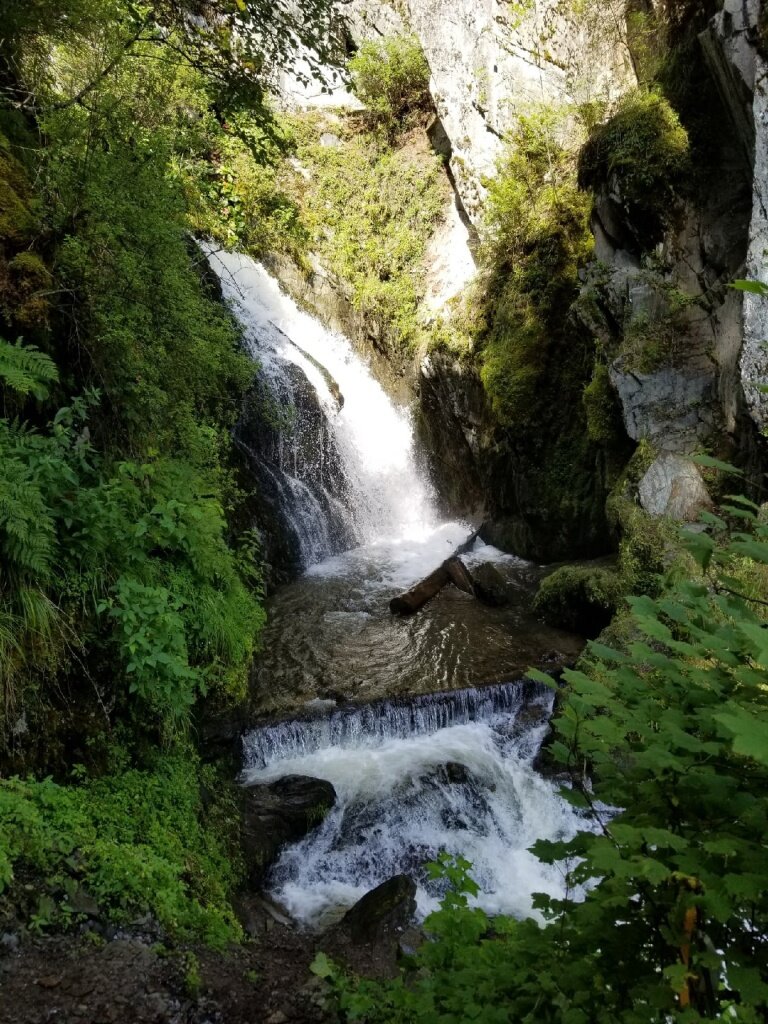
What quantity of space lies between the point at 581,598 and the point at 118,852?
7189 millimetres

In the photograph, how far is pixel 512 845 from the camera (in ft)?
20.0

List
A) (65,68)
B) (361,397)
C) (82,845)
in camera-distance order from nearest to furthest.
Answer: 1. (82,845)
2. (65,68)
3. (361,397)

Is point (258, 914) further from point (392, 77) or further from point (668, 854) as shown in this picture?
point (392, 77)

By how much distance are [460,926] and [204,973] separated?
5.61 ft

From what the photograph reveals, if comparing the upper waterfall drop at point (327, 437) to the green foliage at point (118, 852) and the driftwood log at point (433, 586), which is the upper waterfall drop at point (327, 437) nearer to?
the driftwood log at point (433, 586)

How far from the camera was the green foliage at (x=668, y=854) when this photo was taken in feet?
3.91

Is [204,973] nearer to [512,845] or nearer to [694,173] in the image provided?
[512,845]

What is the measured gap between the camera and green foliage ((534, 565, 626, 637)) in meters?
8.52

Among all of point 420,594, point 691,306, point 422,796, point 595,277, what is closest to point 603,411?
point 691,306

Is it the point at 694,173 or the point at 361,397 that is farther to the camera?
the point at 361,397

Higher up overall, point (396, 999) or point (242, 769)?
point (396, 999)

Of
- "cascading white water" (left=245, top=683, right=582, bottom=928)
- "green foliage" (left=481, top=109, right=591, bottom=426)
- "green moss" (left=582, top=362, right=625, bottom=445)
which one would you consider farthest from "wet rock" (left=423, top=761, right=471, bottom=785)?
"green foliage" (left=481, top=109, right=591, bottom=426)

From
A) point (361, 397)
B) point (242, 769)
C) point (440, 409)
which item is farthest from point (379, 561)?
point (242, 769)

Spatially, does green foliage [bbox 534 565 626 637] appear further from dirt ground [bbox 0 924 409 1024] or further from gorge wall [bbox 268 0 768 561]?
dirt ground [bbox 0 924 409 1024]
